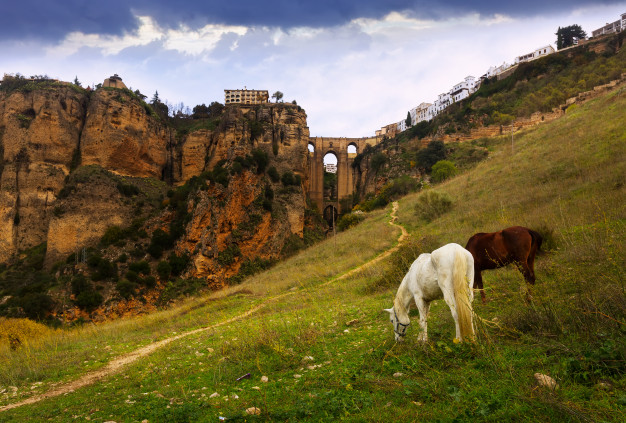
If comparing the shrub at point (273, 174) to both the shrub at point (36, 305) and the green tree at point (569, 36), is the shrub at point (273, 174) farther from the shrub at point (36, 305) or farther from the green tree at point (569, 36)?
the green tree at point (569, 36)

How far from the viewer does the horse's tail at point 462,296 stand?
14.1 ft

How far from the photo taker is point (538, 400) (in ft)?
8.68

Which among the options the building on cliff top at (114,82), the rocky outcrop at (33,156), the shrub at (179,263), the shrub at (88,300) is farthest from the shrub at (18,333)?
the building on cliff top at (114,82)

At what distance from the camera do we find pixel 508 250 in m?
6.37

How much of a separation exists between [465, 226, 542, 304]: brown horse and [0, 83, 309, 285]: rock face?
29056mm

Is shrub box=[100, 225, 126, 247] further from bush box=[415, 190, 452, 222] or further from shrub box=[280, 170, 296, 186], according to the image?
bush box=[415, 190, 452, 222]

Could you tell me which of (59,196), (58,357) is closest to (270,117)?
(59,196)

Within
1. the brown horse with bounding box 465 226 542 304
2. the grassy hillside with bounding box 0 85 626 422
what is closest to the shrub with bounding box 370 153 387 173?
the grassy hillside with bounding box 0 85 626 422

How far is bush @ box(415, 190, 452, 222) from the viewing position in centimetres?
2162

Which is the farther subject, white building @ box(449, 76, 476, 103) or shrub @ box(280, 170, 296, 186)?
white building @ box(449, 76, 476, 103)

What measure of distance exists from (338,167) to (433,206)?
1971 inches

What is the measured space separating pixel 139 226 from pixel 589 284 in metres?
40.3

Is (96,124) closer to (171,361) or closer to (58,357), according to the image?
(58,357)

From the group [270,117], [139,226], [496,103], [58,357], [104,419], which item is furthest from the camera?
[496,103]
